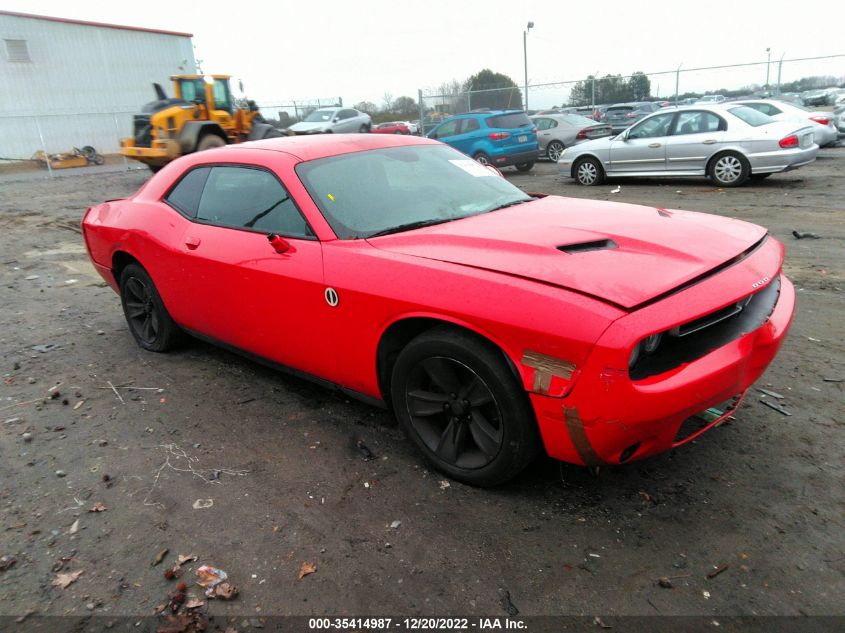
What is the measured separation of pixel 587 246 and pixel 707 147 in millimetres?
9909

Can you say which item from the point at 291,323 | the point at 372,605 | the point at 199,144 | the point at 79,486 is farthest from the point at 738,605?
the point at 199,144

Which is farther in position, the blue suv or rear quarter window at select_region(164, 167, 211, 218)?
the blue suv

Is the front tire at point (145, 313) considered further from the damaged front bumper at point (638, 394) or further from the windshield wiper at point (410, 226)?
the damaged front bumper at point (638, 394)

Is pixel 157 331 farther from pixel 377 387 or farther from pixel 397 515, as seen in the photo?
pixel 397 515

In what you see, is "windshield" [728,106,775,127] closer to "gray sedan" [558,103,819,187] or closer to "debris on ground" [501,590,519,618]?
"gray sedan" [558,103,819,187]

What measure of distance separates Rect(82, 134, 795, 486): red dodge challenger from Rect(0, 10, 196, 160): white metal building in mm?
27978

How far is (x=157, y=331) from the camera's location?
14.8ft

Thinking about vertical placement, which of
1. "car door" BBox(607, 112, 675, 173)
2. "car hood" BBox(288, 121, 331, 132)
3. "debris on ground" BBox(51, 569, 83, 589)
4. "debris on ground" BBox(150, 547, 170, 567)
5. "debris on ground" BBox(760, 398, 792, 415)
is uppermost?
"car hood" BBox(288, 121, 331, 132)

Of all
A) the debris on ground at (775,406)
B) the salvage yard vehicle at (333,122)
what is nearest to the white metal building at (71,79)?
the salvage yard vehicle at (333,122)

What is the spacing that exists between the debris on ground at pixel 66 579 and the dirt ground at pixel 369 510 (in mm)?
24

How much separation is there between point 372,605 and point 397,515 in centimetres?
50

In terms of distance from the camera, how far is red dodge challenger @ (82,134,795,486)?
→ 87.7 inches

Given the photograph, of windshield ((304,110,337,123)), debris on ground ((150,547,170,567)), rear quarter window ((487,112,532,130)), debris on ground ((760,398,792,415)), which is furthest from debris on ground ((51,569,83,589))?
windshield ((304,110,337,123))

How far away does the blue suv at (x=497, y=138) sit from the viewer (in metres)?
14.9
